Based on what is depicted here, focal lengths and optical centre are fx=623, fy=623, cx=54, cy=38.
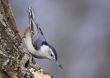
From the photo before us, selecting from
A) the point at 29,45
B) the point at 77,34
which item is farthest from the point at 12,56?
the point at 77,34

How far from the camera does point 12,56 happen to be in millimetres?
3721

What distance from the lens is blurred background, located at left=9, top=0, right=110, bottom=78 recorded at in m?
9.43

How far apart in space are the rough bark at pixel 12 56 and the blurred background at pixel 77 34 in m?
4.48

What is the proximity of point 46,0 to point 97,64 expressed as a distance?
1.46 metres

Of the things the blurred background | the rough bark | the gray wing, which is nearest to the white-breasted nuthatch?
the gray wing

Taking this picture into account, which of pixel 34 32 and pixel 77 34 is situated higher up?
pixel 77 34

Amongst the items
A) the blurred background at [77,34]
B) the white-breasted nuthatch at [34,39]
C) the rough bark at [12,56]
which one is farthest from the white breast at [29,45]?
the blurred background at [77,34]

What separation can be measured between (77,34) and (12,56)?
661cm

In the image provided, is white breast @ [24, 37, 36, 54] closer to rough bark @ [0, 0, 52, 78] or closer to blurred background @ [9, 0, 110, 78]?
rough bark @ [0, 0, 52, 78]

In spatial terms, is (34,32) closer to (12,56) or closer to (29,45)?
(29,45)

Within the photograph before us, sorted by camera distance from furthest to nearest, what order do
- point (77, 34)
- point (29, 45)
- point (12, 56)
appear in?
point (77, 34), point (29, 45), point (12, 56)

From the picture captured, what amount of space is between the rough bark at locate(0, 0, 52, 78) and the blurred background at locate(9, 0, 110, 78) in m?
4.48

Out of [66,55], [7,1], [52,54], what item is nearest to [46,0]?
[66,55]

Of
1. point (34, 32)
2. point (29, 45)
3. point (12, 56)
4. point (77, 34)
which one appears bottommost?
point (12, 56)
